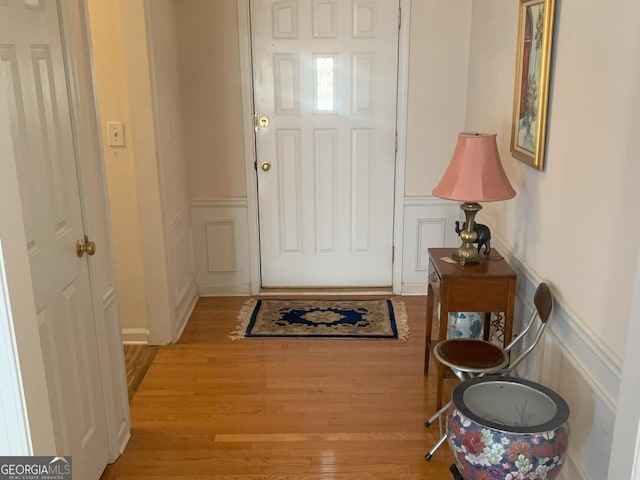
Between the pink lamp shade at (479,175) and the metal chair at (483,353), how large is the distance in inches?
17.6

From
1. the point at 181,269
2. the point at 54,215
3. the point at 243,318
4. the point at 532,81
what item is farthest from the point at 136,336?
the point at 532,81

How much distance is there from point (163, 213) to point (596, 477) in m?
2.46

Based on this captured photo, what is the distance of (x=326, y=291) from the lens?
4.23 meters

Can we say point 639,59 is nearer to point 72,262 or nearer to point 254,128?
point 72,262

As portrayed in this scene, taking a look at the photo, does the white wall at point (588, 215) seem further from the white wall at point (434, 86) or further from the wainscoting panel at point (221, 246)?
the wainscoting panel at point (221, 246)

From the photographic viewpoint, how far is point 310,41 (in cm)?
379

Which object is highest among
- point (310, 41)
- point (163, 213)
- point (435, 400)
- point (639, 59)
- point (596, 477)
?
point (310, 41)

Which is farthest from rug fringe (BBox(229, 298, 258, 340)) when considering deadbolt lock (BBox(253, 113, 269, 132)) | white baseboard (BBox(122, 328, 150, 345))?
deadbolt lock (BBox(253, 113, 269, 132))

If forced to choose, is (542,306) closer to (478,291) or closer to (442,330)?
(478,291)

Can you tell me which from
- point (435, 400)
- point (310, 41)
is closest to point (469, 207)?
point (435, 400)

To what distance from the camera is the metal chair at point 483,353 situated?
2250 millimetres

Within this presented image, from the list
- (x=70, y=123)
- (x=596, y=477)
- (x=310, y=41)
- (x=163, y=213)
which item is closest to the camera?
(x=596, y=477)
